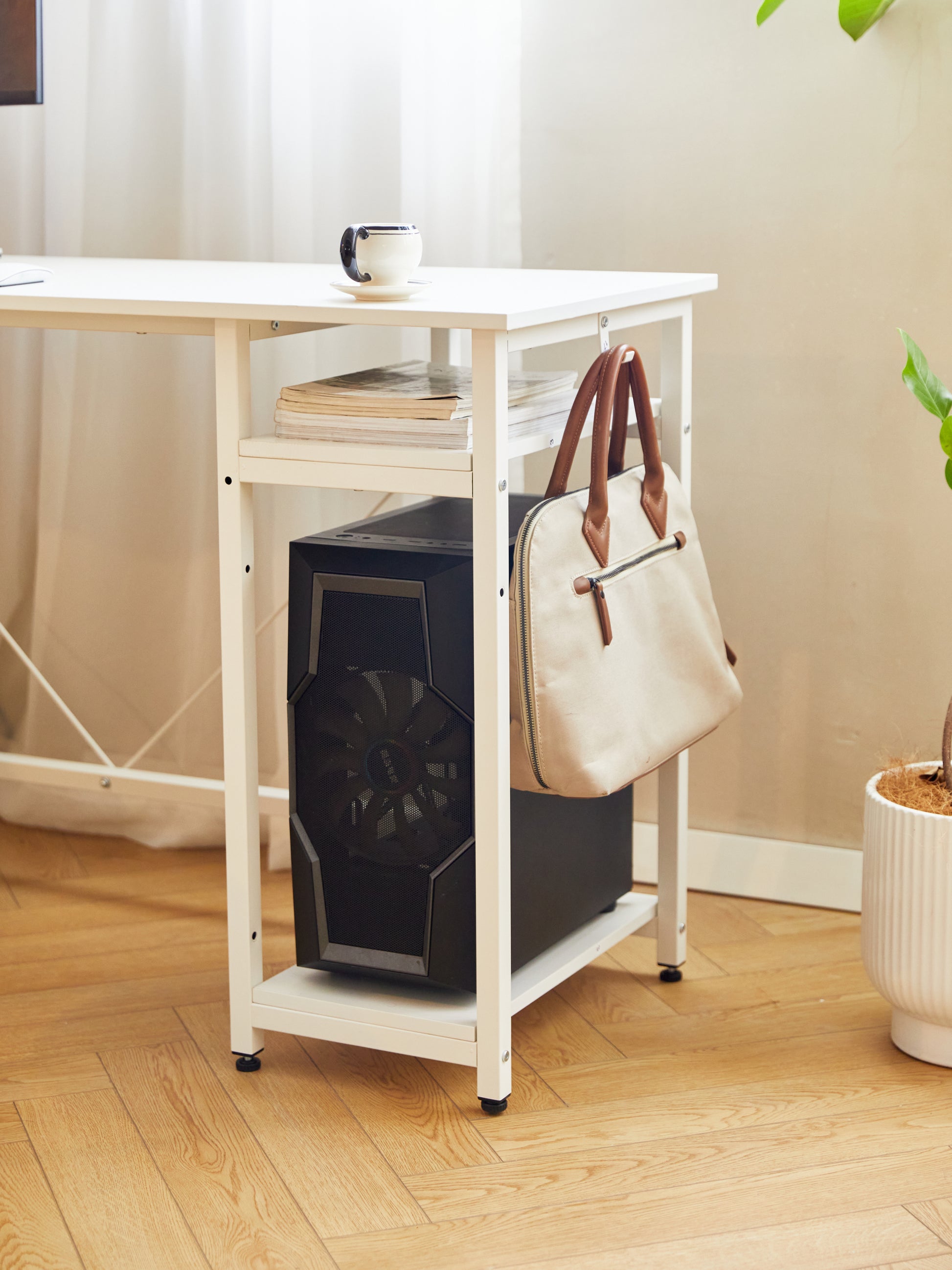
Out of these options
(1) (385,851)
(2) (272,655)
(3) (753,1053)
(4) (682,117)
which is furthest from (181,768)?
(4) (682,117)

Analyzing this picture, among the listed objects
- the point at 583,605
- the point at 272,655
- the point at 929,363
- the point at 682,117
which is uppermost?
the point at 682,117

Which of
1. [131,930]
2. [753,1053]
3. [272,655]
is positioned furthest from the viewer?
[272,655]

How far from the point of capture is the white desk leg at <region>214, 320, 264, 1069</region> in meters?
1.40

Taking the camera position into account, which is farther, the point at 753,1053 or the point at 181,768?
the point at 181,768

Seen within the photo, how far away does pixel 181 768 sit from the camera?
→ 2264 mm

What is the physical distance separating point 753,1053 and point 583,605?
0.56m

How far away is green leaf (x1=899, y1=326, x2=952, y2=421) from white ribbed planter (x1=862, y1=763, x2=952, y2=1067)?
1.32 feet

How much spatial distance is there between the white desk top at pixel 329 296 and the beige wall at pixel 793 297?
0.88 feet

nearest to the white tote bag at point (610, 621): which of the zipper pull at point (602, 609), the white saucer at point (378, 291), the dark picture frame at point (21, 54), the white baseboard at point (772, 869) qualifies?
the zipper pull at point (602, 609)

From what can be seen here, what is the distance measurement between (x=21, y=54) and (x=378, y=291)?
76cm

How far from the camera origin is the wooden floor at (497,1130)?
49.9 inches

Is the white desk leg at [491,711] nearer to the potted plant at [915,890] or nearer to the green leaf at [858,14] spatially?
the potted plant at [915,890]

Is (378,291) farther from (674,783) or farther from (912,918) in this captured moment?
(912,918)

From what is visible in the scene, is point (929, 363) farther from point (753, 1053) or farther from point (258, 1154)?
point (258, 1154)
